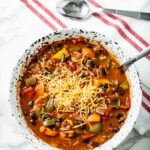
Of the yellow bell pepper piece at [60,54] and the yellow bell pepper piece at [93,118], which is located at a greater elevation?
the yellow bell pepper piece at [60,54]

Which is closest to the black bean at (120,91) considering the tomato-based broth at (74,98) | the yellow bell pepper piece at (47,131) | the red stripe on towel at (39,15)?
the tomato-based broth at (74,98)

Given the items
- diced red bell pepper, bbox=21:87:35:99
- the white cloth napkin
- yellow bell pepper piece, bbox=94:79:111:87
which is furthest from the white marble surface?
yellow bell pepper piece, bbox=94:79:111:87

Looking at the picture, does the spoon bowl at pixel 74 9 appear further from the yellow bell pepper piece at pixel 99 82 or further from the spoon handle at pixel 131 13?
the yellow bell pepper piece at pixel 99 82

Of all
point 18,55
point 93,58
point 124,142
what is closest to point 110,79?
point 93,58

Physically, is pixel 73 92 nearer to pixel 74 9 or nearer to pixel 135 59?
pixel 135 59

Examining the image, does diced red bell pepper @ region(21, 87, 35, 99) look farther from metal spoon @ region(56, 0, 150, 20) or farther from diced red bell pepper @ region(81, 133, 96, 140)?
metal spoon @ region(56, 0, 150, 20)

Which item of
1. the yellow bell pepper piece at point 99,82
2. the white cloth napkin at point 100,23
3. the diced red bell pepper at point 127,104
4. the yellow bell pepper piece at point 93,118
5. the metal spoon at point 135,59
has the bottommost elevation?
the yellow bell pepper piece at point 93,118
